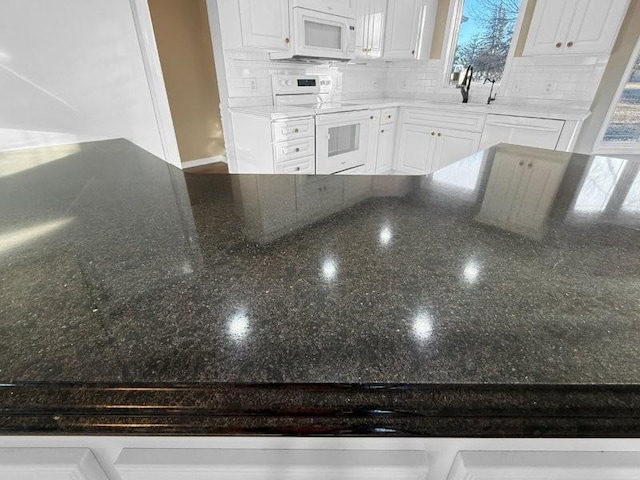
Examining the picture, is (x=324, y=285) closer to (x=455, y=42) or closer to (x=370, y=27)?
(x=370, y=27)

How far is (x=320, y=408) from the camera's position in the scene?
29cm

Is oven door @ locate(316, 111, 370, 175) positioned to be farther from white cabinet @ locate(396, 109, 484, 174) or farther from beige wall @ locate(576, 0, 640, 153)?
beige wall @ locate(576, 0, 640, 153)

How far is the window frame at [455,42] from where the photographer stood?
2971mm

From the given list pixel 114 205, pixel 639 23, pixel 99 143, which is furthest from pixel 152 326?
pixel 639 23

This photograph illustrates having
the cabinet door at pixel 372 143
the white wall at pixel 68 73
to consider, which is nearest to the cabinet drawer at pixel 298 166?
the cabinet door at pixel 372 143

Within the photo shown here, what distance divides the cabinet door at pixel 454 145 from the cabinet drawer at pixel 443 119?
0.19 feet

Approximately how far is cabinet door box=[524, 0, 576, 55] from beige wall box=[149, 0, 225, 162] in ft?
11.9

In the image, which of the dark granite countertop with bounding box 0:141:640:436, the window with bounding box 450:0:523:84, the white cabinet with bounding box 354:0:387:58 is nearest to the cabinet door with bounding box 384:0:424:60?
the white cabinet with bounding box 354:0:387:58

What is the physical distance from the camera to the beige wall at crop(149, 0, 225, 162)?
146 inches

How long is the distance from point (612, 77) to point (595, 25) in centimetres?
57

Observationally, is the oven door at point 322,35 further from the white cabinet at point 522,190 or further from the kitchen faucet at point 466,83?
the white cabinet at point 522,190

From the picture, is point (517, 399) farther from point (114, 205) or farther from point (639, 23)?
point (639, 23)

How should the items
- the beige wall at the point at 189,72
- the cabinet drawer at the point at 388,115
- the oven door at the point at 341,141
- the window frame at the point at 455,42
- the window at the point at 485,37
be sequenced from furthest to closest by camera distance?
the beige wall at the point at 189,72 < the cabinet drawer at the point at 388,115 < the window at the point at 485,37 < the window frame at the point at 455,42 < the oven door at the point at 341,141

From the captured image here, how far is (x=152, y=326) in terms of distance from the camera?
36cm
